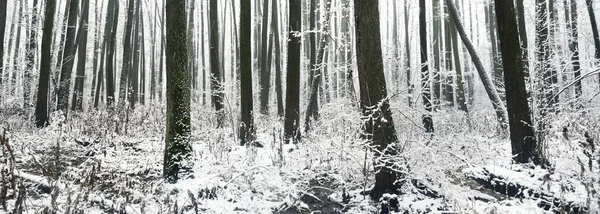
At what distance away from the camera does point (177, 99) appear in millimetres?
5684

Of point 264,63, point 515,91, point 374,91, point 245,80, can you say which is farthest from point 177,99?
point 264,63

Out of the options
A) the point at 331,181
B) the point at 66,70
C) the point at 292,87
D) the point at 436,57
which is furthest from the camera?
the point at 436,57

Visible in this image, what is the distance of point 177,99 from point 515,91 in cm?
524

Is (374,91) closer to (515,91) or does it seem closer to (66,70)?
(515,91)

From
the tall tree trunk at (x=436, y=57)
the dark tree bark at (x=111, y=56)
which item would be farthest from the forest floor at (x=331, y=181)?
the dark tree bark at (x=111, y=56)

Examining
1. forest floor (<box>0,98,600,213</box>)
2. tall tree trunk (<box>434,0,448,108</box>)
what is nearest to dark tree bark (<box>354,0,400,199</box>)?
forest floor (<box>0,98,600,213</box>)

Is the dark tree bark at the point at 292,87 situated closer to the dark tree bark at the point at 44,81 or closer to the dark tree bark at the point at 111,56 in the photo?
the dark tree bark at the point at 44,81

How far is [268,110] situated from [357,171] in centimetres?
1191

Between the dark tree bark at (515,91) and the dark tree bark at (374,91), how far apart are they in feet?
8.09

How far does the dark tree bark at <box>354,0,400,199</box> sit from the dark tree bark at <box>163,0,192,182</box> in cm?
270

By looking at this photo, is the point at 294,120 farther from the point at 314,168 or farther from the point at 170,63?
the point at 170,63

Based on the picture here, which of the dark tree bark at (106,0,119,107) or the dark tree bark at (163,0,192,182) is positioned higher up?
the dark tree bark at (106,0,119,107)

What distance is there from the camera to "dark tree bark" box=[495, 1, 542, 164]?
19.0 ft

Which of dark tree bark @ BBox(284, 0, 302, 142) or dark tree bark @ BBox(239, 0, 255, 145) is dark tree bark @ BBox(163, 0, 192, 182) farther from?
dark tree bark @ BBox(284, 0, 302, 142)
